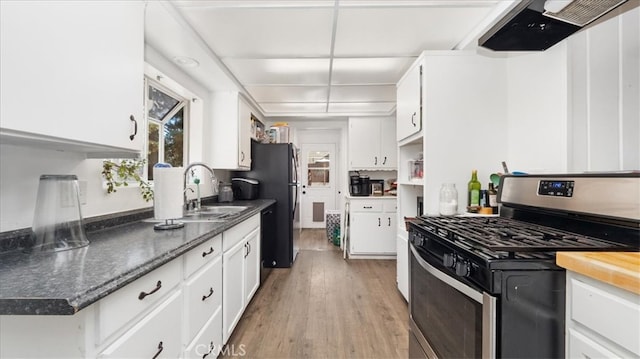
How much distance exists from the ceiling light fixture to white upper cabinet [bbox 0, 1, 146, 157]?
38.1 inches

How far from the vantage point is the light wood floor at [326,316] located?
6.22ft

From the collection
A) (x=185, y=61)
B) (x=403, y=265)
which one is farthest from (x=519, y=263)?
(x=185, y=61)

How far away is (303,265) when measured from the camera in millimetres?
3627

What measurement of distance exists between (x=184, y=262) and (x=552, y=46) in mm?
2207

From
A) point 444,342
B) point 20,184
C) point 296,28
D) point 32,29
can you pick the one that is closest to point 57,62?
point 32,29

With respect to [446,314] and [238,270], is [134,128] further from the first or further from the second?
[446,314]

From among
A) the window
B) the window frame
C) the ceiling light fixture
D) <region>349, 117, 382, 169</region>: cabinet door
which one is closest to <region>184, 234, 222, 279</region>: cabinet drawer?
the window frame

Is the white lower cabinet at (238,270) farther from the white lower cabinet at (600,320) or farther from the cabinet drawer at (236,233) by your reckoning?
the white lower cabinet at (600,320)

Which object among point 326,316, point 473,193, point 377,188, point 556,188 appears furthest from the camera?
point 377,188

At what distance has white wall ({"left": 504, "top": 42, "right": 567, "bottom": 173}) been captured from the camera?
60.0 inches

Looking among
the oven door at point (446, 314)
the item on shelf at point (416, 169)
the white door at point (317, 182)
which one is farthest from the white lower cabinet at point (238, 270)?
the white door at point (317, 182)

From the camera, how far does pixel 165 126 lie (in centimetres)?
256

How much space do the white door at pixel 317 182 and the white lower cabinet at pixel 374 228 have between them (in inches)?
77.6

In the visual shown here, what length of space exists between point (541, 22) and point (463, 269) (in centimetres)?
116
